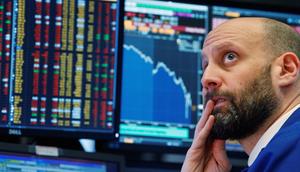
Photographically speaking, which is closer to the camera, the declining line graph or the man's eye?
the man's eye

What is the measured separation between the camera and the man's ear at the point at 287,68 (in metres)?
1.99

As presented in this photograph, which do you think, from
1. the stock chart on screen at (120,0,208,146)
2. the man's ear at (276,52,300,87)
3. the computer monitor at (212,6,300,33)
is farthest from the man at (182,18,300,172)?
the computer monitor at (212,6,300,33)

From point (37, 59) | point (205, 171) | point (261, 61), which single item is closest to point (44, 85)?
point (37, 59)

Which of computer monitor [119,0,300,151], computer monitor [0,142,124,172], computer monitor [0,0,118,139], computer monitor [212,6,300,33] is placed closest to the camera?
computer monitor [0,142,124,172]

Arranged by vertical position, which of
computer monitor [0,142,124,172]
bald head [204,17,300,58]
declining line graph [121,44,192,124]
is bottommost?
computer monitor [0,142,124,172]

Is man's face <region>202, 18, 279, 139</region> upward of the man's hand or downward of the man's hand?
upward

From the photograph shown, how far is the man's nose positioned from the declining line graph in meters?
0.70

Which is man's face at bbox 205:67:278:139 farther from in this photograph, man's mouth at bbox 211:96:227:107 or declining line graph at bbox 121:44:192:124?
declining line graph at bbox 121:44:192:124

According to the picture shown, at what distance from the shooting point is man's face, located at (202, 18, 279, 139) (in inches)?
78.3

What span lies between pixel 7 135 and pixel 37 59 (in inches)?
10.0

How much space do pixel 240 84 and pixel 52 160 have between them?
69 centimetres

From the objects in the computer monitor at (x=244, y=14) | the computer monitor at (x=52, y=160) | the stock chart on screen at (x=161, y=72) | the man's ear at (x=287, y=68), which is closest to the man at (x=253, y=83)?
the man's ear at (x=287, y=68)

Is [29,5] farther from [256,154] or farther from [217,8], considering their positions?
[256,154]

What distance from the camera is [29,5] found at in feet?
8.42
